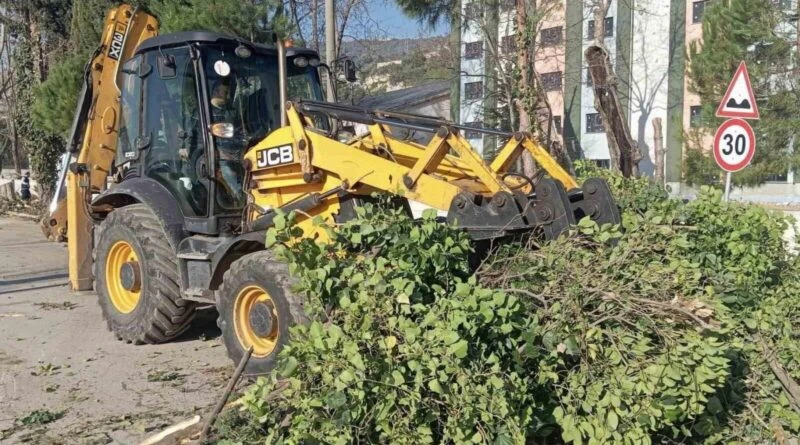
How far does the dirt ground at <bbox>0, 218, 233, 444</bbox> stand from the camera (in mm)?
5023

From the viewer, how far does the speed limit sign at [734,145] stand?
844 centimetres

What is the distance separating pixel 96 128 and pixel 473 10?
41.4ft

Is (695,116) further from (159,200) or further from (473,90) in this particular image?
(159,200)

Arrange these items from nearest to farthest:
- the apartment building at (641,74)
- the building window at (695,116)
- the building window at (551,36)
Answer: the building window at (551,36)
the building window at (695,116)
the apartment building at (641,74)

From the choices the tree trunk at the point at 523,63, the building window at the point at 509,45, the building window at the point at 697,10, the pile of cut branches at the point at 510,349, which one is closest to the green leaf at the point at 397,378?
the pile of cut branches at the point at 510,349

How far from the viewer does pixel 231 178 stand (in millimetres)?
6676

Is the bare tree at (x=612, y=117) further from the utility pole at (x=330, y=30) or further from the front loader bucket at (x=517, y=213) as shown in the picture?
the front loader bucket at (x=517, y=213)

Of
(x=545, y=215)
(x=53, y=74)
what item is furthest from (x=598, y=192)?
(x=53, y=74)

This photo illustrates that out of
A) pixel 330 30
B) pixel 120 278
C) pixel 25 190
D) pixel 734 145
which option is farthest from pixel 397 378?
pixel 25 190

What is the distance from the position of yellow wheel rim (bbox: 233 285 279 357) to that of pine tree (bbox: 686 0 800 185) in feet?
72.9

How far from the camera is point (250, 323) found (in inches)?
221

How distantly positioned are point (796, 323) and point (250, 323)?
393 centimetres

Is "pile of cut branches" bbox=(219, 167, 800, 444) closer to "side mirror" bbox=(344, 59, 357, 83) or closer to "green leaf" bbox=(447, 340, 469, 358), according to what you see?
"green leaf" bbox=(447, 340, 469, 358)

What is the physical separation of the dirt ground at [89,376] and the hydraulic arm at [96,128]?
2.59 feet
